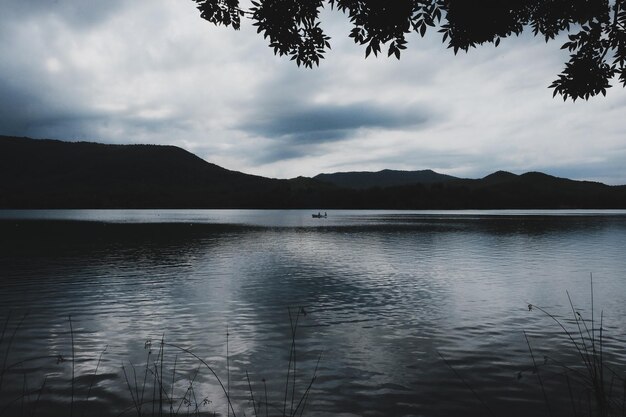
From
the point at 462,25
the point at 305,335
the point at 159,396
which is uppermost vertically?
the point at 462,25

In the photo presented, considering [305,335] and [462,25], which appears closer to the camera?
[462,25]

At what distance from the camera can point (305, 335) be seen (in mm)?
18828

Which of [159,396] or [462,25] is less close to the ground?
[462,25]

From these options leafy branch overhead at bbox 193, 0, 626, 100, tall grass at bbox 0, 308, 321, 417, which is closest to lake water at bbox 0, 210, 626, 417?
tall grass at bbox 0, 308, 321, 417

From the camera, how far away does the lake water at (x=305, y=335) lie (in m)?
12.2

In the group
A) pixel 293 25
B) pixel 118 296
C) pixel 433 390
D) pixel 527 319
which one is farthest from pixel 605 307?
pixel 118 296

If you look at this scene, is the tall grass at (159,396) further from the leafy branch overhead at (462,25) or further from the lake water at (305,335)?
the leafy branch overhead at (462,25)

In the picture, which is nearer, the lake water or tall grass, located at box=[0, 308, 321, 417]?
tall grass, located at box=[0, 308, 321, 417]

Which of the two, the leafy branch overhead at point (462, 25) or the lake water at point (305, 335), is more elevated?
the leafy branch overhead at point (462, 25)

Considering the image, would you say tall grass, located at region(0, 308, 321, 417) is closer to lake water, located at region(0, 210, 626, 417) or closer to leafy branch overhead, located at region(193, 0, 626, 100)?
lake water, located at region(0, 210, 626, 417)

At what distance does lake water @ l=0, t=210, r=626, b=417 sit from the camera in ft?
40.1

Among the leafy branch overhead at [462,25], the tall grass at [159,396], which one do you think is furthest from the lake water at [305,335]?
the leafy branch overhead at [462,25]

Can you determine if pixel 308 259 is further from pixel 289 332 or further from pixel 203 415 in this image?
pixel 203 415

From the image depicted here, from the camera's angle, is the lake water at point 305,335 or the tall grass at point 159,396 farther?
the lake water at point 305,335
